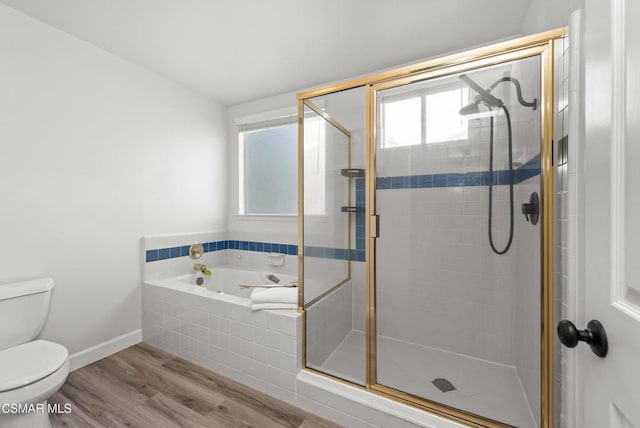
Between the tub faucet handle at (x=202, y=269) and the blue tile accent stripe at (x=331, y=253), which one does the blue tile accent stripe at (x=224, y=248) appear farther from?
the blue tile accent stripe at (x=331, y=253)

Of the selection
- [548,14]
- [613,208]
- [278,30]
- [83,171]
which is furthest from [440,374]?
[83,171]

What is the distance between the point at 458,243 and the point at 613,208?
1235 millimetres

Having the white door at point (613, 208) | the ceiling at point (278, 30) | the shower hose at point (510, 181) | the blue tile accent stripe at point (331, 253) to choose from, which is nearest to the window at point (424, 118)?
the shower hose at point (510, 181)

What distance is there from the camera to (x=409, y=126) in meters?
1.67

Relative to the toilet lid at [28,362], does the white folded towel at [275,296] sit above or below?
above

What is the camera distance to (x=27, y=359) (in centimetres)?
141

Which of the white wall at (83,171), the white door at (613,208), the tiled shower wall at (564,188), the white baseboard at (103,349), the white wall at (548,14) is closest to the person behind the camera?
the white door at (613,208)

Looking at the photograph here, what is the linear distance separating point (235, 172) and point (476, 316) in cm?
275

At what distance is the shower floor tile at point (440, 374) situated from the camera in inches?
55.5

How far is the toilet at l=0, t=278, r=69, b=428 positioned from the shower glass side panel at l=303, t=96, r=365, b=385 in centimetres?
131

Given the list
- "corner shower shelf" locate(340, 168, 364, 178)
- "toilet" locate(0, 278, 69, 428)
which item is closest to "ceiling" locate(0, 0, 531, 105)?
"corner shower shelf" locate(340, 168, 364, 178)

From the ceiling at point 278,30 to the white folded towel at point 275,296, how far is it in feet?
5.93

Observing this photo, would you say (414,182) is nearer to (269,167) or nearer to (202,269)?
(269,167)

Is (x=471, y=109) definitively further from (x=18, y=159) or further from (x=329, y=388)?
(x=18, y=159)
